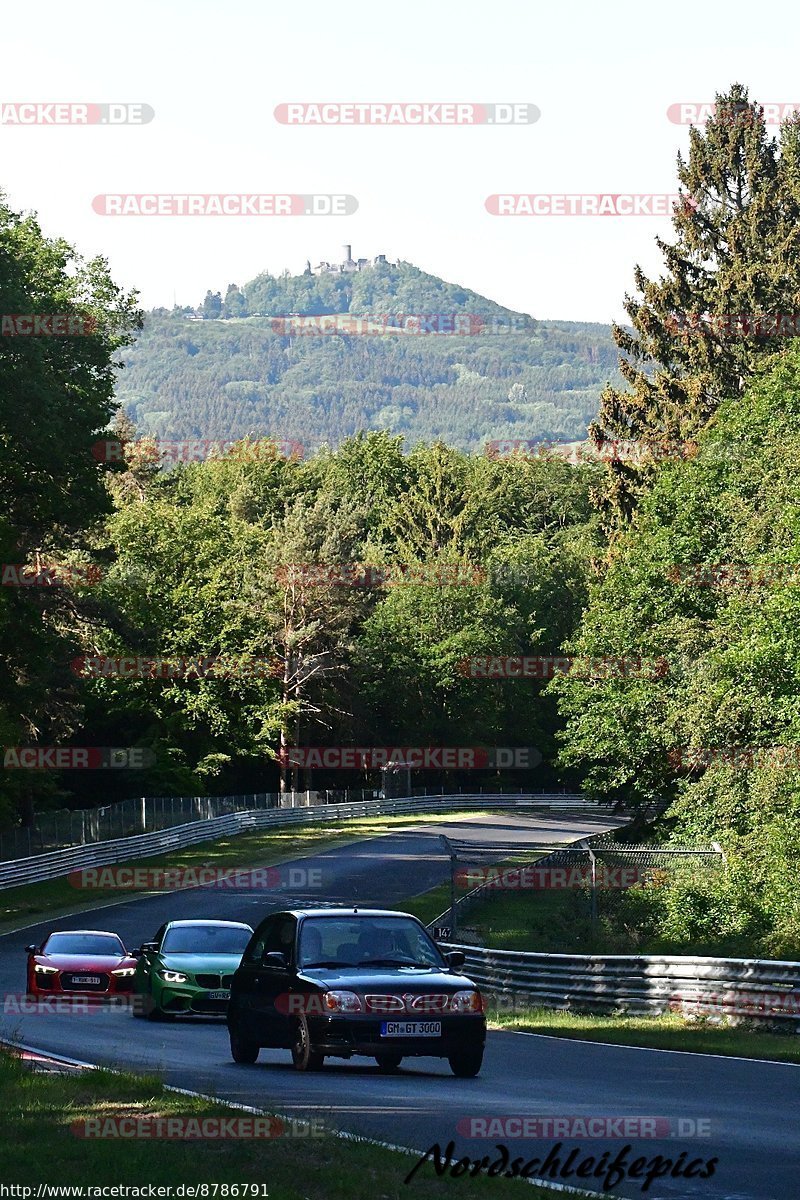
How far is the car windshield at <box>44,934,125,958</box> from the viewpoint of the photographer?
85.4 feet

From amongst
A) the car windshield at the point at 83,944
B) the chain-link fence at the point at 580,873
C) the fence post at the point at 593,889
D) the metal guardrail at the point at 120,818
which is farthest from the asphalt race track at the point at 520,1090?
the metal guardrail at the point at 120,818

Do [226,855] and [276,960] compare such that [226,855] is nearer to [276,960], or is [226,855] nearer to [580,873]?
[580,873]

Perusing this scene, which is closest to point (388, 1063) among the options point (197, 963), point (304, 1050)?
point (304, 1050)

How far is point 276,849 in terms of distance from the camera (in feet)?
207

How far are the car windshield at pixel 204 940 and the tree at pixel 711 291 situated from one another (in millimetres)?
36662

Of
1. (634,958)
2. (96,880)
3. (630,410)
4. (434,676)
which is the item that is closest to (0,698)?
(96,880)

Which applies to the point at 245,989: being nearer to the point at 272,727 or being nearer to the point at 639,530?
the point at 639,530

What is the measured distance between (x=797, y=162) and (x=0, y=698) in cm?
3334
